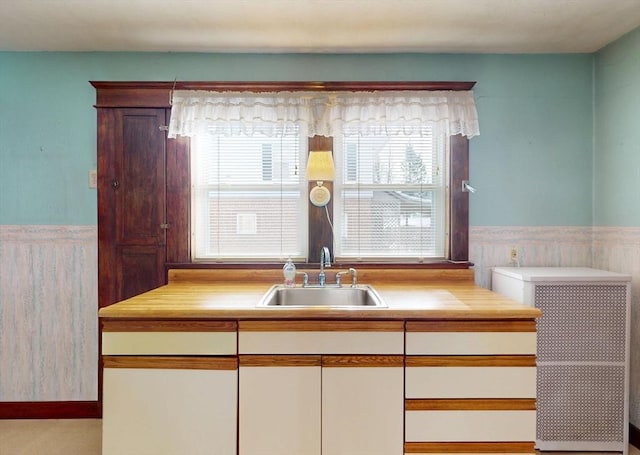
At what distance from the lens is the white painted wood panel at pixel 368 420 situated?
1.81m

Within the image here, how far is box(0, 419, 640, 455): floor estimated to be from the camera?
2.29 metres

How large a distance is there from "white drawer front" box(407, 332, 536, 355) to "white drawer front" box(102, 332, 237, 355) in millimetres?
865

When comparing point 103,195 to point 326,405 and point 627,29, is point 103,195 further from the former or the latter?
point 627,29

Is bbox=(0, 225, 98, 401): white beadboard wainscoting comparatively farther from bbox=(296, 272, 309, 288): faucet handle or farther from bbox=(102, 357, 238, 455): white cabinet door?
bbox=(296, 272, 309, 288): faucet handle

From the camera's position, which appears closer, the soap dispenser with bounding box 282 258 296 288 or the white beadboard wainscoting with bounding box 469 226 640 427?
the soap dispenser with bounding box 282 258 296 288

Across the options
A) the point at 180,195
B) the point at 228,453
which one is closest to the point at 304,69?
the point at 180,195

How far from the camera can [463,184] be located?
2.61 m

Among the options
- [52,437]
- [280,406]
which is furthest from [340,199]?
[52,437]

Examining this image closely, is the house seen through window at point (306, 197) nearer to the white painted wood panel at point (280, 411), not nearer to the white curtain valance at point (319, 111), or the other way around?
the white curtain valance at point (319, 111)

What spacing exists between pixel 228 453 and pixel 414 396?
89 cm

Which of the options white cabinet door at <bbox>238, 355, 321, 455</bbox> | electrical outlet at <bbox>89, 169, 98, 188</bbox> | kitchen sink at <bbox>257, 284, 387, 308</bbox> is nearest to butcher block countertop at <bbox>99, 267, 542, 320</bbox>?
kitchen sink at <bbox>257, 284, 387, 308</bbox>

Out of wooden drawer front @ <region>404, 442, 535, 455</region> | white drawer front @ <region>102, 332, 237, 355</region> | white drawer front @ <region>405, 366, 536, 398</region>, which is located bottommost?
wooden drawer front @ <region>404, 442, 535, 455</region>

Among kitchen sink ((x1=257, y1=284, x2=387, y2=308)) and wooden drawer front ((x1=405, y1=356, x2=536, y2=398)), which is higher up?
kitchen sink ((x1=257, y1=284, x2=387, y2=308))

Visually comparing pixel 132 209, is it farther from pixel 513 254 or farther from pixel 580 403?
pixel 580 403
